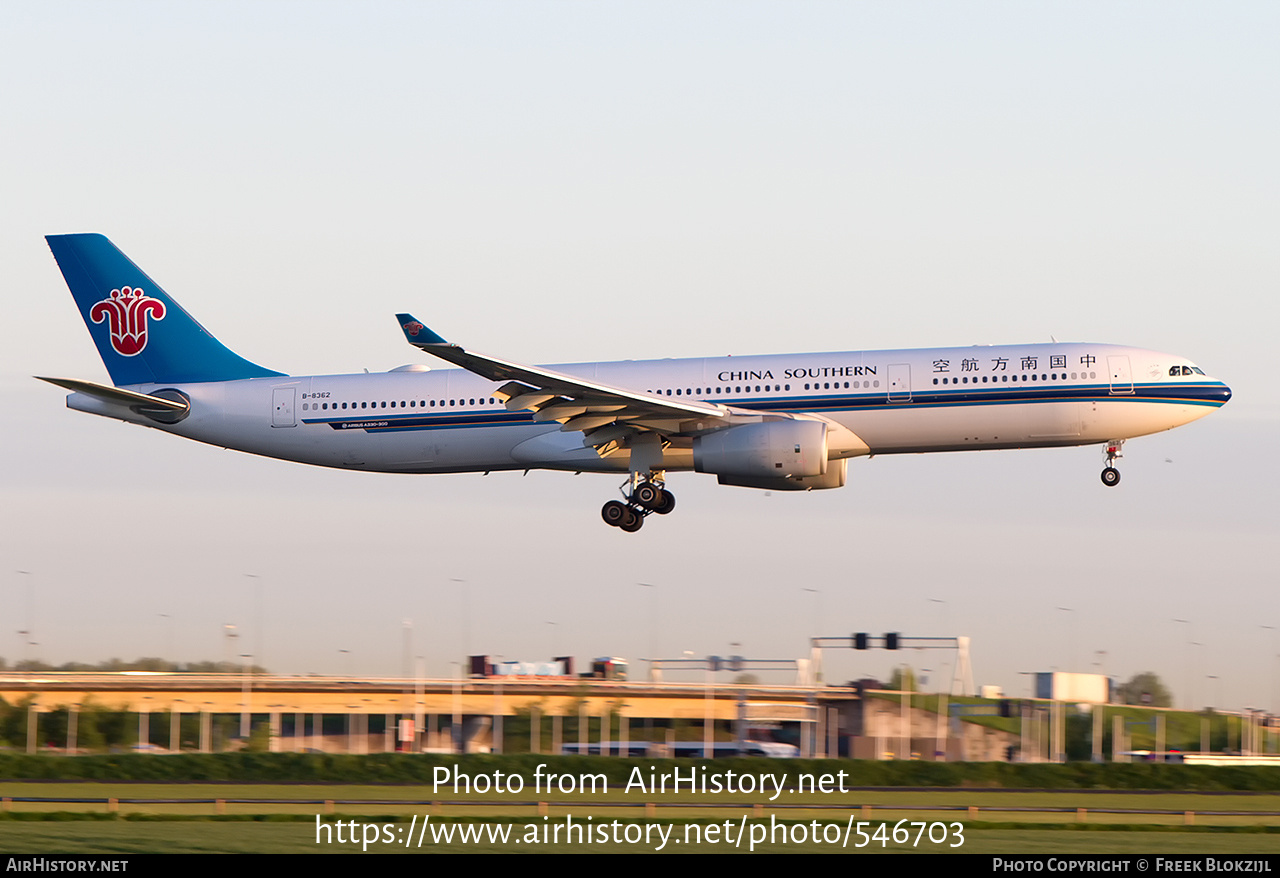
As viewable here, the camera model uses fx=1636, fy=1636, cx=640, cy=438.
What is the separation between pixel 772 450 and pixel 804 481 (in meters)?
1.67

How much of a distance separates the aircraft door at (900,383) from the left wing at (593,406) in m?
4.57

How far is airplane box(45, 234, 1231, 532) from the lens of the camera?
4503 centimetres

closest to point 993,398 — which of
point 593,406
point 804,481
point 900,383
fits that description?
point 900,383

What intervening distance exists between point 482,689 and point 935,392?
37.9m

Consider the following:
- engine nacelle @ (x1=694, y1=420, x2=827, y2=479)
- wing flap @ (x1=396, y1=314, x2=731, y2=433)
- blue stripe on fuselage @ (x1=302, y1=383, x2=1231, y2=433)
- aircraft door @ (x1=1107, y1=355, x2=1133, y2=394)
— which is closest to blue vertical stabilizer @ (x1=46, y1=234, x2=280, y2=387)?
wing flap @ (x1=396, y1=314, x2=731, y2=433)

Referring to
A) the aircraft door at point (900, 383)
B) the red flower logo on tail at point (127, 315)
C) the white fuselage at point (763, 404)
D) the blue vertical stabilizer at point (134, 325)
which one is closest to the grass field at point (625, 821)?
the white fuselage at point (763, 404)

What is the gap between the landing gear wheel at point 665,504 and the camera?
48309 mm

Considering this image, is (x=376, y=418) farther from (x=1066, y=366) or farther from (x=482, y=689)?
(x=482, y=689)

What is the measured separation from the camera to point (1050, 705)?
84.2 meters

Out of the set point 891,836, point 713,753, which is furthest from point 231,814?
point 713,753

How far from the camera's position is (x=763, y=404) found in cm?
4650

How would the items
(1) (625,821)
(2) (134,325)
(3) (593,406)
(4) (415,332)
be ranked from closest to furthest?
(1) (625,821), (4) (415,332), (3) (593,406), (2) (134,325)

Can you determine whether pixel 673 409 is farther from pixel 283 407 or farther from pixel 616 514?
pixel 283 407

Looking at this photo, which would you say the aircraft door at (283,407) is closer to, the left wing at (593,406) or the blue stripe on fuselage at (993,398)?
the left wing at (593,406)
